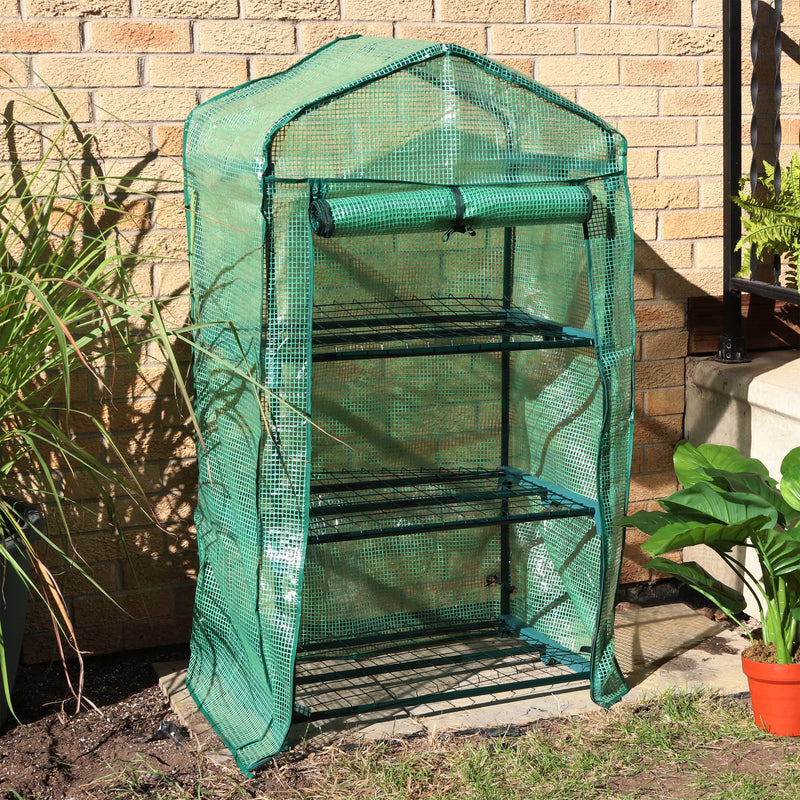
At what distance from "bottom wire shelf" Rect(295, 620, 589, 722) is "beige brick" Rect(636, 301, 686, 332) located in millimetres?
952

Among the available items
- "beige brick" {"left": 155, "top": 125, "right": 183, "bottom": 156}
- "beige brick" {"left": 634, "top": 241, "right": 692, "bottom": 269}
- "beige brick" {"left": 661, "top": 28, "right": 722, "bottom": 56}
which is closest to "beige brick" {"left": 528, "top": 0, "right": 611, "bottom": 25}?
"beige brick" {"left": 661, "top": 28, "right": 722, "bottom": 56}

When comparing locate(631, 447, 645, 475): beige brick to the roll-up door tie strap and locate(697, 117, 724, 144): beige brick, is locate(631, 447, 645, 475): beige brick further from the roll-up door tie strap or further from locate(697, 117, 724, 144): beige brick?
the roll-up door tie strap

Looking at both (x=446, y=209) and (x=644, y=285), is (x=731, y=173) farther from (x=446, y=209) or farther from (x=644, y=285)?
(x=446, y=209)

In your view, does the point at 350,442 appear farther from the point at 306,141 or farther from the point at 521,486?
the point at 306,141

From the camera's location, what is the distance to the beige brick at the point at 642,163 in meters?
3.40

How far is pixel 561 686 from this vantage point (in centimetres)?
298

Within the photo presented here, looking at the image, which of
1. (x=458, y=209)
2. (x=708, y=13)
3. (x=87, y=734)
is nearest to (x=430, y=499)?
(x=458, y=209)

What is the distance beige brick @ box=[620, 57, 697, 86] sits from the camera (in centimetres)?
335

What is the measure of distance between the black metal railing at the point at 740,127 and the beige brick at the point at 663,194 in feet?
0.37

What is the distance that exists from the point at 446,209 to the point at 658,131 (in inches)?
49.5

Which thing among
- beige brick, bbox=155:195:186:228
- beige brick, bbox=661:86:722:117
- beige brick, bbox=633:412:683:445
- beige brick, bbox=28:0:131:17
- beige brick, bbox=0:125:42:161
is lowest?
beige brick, bbox=633:412:683:445

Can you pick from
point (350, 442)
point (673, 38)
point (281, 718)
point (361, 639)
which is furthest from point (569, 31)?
point (281, 718)

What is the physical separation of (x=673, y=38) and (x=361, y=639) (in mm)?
2043

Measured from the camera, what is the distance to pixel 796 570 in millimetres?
2668
